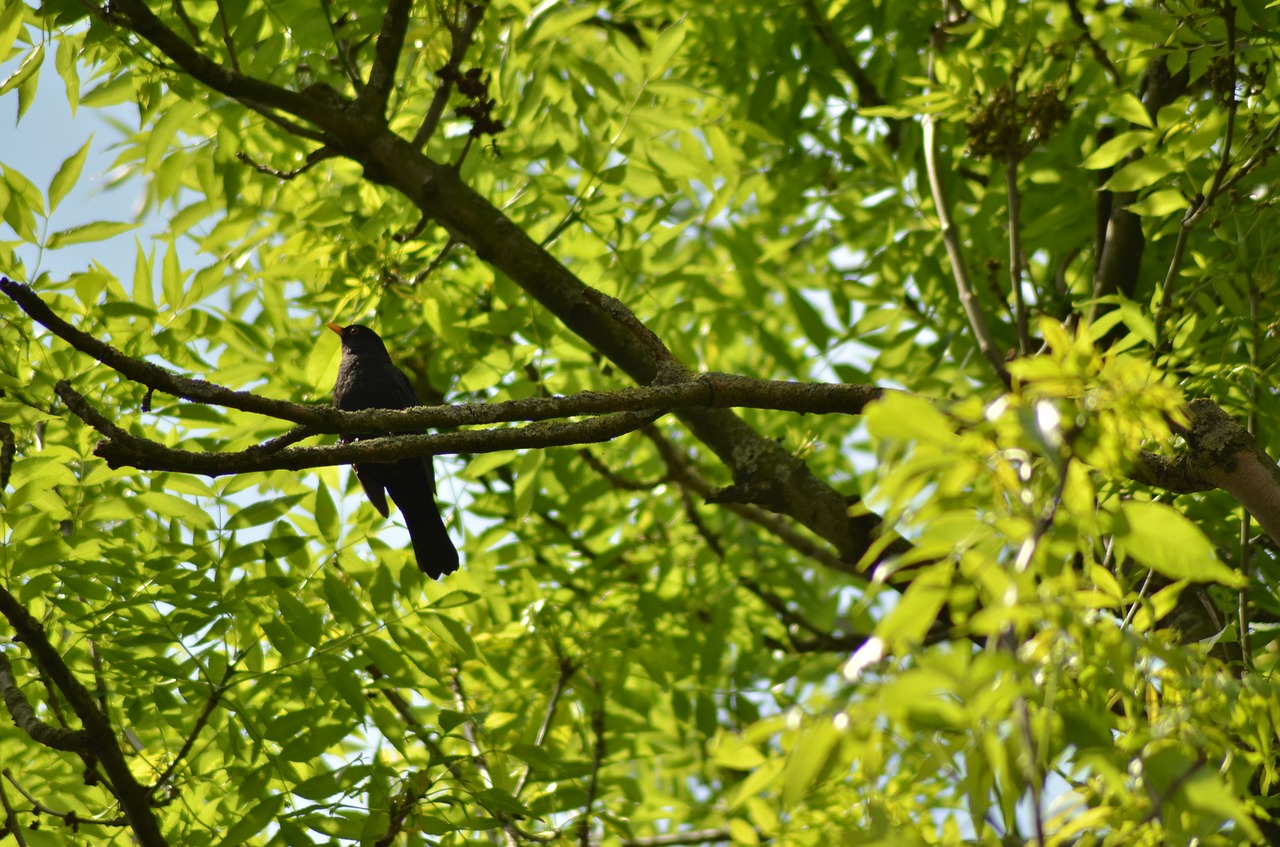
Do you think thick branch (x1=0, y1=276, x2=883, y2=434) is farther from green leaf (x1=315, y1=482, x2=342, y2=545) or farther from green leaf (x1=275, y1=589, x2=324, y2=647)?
green leaf (x1=315, y1=482, x2=342, y2=545)

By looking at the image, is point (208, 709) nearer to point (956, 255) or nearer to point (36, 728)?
point (36, 728)

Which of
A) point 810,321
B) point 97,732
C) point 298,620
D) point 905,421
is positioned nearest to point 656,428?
point 810,321

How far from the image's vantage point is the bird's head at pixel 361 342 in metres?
4.51

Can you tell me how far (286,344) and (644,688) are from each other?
2.05 m

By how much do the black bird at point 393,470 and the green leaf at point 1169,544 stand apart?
2606 mm

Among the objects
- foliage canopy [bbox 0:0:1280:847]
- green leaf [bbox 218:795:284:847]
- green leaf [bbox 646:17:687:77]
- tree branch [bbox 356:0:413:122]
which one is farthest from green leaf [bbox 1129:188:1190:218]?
green leaf [bbox 218:795:284:847]

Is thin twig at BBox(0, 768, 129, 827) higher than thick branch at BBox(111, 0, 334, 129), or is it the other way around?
thick branch at BBox(111, 0, 334, 129)

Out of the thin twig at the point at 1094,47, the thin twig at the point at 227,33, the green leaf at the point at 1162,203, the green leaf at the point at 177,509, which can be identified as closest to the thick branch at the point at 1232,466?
the green leaf at the point at 1162,203

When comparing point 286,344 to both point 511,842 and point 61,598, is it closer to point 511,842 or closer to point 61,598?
point 61,598

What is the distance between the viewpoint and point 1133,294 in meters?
3.85

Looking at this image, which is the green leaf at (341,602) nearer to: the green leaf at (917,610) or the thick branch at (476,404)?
the thick branch at (476,404)

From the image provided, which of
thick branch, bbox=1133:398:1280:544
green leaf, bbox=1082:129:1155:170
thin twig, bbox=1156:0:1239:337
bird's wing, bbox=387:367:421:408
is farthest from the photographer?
bird's wing, bbox=387:367:421:408

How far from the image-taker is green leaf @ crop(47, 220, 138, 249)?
3273 mm

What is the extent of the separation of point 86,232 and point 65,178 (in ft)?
0.57
